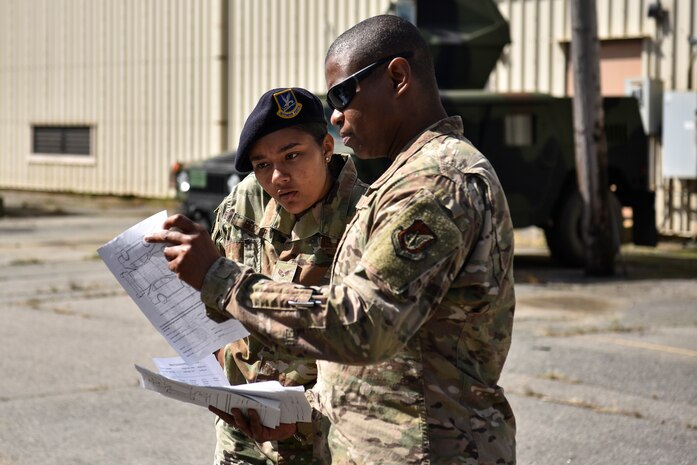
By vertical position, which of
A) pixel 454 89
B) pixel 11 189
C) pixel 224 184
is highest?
pixel 454 89

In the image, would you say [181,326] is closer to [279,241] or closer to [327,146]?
[279,241]

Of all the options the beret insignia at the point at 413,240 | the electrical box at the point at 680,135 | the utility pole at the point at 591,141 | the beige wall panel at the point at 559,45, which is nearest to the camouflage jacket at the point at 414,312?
the beret insignia at the point at 413,240

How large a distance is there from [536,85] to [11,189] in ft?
45.8

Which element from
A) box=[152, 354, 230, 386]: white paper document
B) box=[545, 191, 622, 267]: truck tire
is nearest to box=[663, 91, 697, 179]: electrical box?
box=[545, 191, 622, 267]: truck tire

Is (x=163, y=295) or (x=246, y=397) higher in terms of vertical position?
(x=163, y=295)

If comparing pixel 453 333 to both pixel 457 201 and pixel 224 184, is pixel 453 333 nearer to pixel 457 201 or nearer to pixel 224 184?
pixel 457 201

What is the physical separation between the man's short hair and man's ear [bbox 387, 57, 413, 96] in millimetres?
20

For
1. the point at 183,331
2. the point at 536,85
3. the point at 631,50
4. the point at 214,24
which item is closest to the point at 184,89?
the point at 214,24

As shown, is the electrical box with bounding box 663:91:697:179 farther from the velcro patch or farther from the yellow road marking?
the velcro patch

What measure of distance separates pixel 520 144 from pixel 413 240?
1018 centimetres

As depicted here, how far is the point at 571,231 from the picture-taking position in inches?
496

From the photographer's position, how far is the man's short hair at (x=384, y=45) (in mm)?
2420

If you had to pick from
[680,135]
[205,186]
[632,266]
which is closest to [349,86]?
[205,186]

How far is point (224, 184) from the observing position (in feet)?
41.8
